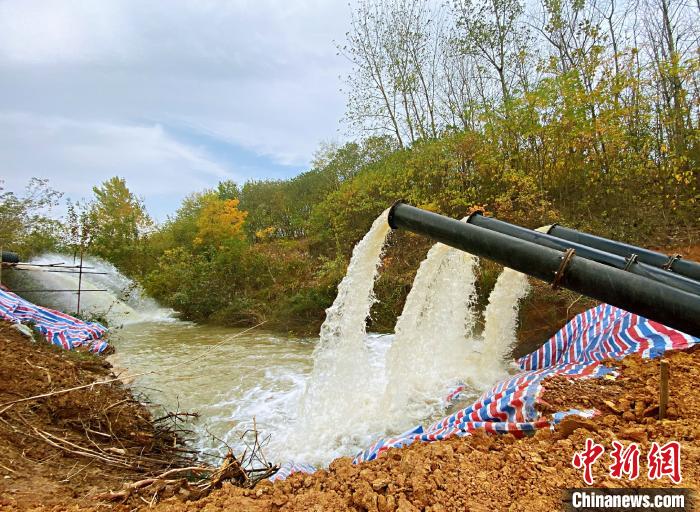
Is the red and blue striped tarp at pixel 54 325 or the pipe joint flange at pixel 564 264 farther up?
the pipe joint flange at pixel 564 264

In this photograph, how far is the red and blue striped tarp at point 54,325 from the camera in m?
7.40

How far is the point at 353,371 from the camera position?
16.0 feet

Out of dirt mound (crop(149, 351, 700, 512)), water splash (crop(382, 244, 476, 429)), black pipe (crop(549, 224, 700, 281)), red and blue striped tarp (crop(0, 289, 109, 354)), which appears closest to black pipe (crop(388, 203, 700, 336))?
dirt mound (crop(149, 351, 700, 512))

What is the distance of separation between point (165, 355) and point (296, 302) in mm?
4192

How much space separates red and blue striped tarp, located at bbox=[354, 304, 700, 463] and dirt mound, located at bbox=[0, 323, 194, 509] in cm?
198

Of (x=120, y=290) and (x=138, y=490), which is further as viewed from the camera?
(x=120, y=290)

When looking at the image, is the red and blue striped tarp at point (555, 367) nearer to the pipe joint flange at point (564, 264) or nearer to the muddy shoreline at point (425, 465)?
the muddy shoreline at point (425, 465)

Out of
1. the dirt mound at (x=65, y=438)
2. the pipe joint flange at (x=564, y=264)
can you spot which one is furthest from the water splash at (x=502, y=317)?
the dirt mound at (x=65, y=438)

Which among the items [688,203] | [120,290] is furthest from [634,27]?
[120,290]

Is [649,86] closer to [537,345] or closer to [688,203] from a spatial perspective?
[688,203]

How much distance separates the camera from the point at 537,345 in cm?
678

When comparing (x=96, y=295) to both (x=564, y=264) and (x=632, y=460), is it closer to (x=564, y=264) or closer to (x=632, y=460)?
(x=564, y=264)

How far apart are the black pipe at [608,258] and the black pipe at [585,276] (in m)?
0.26

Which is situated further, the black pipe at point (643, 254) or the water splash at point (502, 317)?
the water splash at point (502, 317)
